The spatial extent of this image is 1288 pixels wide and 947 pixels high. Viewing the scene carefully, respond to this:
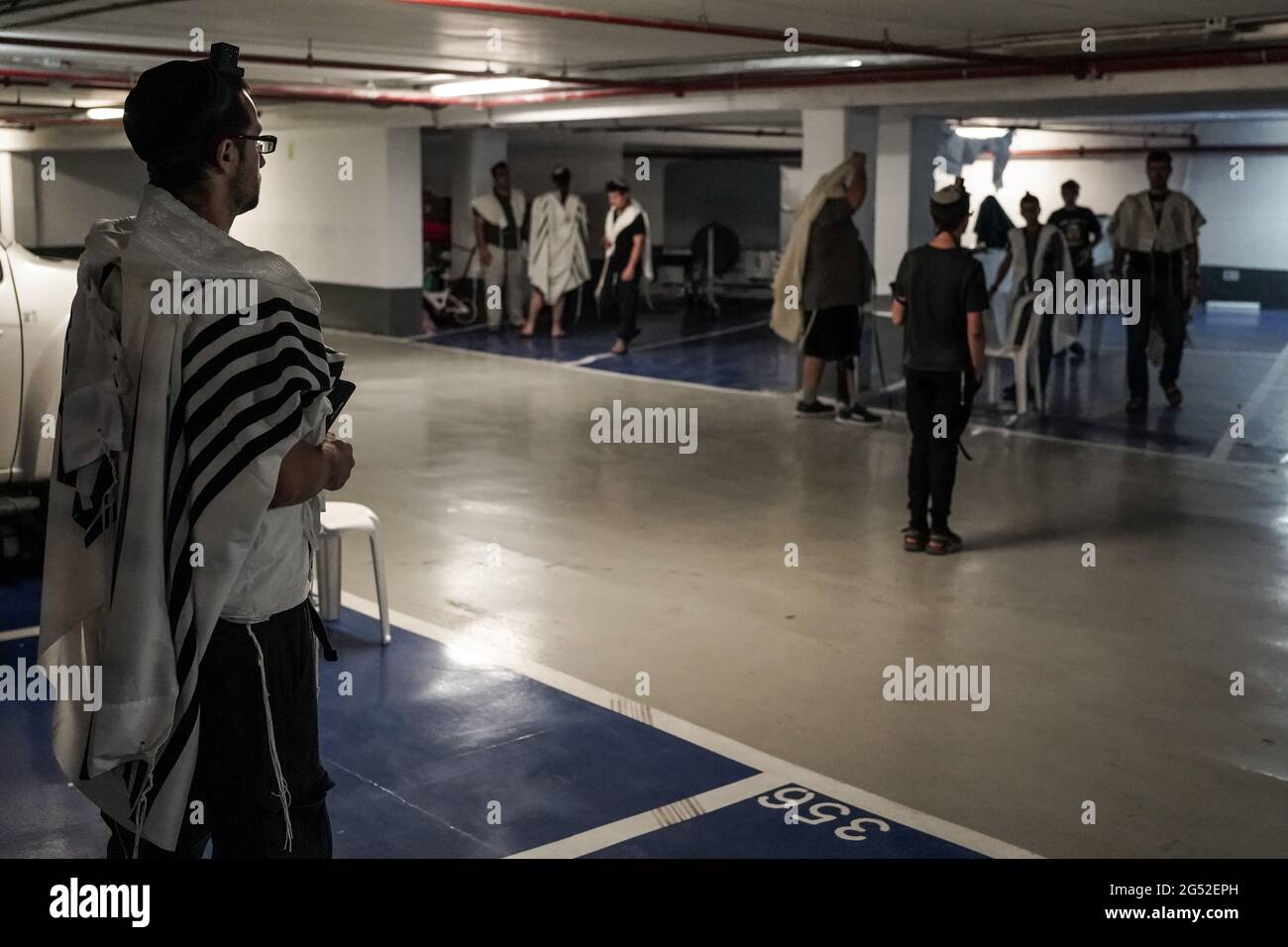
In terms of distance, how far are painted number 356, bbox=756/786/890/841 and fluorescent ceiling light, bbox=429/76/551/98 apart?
28.8 feet

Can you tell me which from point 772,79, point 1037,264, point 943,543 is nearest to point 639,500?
point 943,543

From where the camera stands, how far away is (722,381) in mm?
12438

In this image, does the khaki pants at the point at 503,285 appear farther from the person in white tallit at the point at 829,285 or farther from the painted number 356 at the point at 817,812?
the painted number 356 at the point at 817,812

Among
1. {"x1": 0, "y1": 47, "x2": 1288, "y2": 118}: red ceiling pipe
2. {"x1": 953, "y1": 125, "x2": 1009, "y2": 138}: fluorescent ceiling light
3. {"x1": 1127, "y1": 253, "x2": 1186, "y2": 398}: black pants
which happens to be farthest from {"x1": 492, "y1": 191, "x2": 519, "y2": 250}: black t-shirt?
{"x1": 1127, "y1": 253, "x2": 1186, "y2": 398}: black pants

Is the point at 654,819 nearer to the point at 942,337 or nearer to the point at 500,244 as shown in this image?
the point at 942,337

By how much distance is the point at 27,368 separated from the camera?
6.22 m

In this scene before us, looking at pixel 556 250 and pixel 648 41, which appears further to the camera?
pixel 556 250

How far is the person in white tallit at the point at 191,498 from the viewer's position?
2.22m

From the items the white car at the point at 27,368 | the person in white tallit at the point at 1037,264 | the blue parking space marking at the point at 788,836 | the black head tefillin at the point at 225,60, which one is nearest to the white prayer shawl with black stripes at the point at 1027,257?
the person in white tallit at the point at 1037,264

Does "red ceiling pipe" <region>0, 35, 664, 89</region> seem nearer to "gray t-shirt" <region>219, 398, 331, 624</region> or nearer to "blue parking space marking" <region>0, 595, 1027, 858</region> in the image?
"blue parking space marking" <region>0, 595, 1027, 858</region>

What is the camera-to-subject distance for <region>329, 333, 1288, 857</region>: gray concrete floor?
13.9 ft

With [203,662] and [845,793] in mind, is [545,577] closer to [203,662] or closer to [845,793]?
[845,793]

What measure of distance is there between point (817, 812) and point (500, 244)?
42.2 feet

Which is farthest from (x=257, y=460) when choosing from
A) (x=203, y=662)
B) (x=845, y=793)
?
(x=845, y=793)
